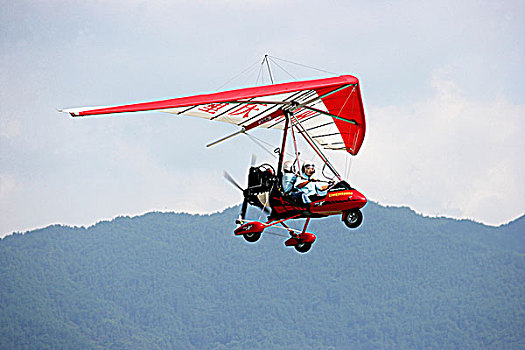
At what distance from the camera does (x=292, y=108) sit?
2108 cm

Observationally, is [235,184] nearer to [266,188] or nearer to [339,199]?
[266,188]

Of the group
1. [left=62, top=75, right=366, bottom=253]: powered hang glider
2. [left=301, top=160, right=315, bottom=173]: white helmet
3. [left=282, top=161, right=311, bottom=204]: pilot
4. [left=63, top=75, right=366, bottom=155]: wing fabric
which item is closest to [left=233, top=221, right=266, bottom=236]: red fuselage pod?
[left=62, top=75, right=366, bottom=253]: powered hang glider

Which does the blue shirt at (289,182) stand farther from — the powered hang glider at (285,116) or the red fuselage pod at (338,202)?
the red fuselage pod at (338,202)

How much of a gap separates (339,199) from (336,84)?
2.89 m

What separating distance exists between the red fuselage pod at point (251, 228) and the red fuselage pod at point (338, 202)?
154 cm

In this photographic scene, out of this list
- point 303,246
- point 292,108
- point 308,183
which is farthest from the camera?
point 292,108

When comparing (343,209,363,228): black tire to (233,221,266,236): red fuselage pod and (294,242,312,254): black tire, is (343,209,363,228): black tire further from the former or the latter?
(233,221,266,236): red fuselage pod

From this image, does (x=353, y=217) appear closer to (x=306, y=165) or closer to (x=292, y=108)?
(x=306, y=165)

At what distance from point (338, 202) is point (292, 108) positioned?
10.9 feet

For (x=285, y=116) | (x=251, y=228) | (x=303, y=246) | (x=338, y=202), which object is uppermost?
(x=285, y=116)

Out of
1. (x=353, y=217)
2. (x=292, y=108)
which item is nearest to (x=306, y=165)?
(x=353, y=217)

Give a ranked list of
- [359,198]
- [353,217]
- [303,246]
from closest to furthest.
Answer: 1. [359,198]
2. [353,217]
3. [303,246]

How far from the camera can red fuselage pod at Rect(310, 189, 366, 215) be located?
19094mm

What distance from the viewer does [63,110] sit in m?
16.7
